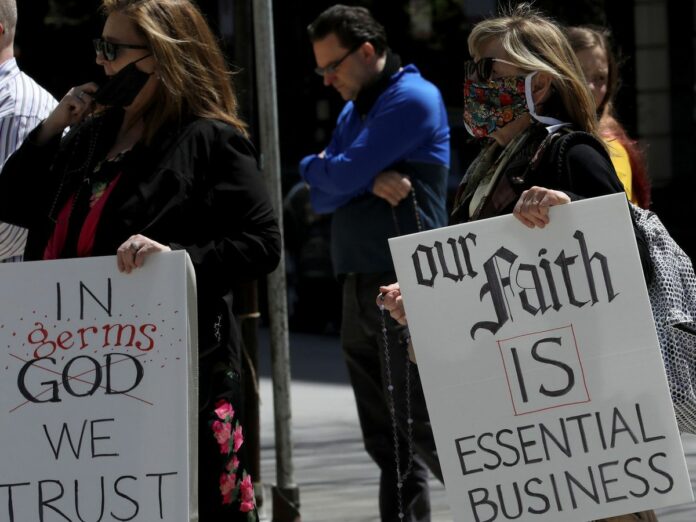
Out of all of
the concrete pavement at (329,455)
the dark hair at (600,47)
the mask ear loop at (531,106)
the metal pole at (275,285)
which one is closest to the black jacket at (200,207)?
the mask ear loop at (531,106)

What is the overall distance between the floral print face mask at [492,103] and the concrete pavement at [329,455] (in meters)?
2.78

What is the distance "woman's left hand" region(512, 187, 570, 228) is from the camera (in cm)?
356

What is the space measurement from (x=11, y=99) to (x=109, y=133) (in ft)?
2.50

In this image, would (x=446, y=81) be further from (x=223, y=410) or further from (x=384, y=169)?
(x=223, y=410)

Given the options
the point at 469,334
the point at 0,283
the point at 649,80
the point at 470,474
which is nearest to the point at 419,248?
the point at 469,334

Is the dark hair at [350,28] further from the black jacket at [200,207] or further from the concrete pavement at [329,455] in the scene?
the concrete pavement at [329,455]

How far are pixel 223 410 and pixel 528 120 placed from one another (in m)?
1.11

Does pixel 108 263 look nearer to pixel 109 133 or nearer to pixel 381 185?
pixel 109 133

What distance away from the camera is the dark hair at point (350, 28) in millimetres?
5566

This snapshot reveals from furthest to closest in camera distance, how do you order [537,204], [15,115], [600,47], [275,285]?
[275,285], [600,47], [15,115], [537,204]

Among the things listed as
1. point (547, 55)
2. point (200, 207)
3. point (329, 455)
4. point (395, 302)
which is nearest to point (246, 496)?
point (395, 302)

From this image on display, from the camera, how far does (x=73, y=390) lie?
150 inches

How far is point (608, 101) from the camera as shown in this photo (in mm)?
5383

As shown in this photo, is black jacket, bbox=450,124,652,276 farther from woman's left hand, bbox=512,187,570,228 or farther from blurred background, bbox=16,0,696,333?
blurred background, bbox=16,0,696,333
